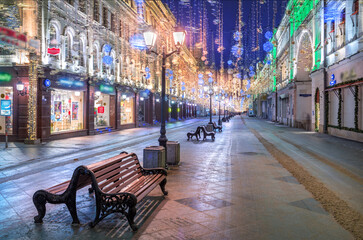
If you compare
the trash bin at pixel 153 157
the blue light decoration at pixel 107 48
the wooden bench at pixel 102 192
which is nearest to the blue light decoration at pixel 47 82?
the blue light decoration at pixel 107 48

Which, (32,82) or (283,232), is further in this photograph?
(32,82)

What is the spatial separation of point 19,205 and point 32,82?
43.3ft

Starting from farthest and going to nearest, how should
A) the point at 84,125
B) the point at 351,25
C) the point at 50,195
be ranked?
the point at 84,125 < the point at 351,25 < the point at 50,195

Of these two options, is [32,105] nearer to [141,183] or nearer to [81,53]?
[81,53]

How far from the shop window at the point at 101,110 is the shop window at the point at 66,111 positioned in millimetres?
2437

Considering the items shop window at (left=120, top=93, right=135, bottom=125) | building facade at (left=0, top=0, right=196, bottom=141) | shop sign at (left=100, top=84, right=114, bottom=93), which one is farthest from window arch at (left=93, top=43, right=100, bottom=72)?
shop window at (left=120, top=93, right=135, bottom=125)

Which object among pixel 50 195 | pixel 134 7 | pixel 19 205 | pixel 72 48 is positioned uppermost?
pixel 134 7

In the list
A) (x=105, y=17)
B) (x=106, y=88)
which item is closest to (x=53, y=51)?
(x=106, y=88)

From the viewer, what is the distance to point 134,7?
106 feet

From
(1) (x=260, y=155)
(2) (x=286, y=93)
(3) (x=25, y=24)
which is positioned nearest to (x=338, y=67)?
(1) (x=260, y=155)

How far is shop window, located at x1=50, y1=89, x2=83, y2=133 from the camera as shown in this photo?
19.4 metres

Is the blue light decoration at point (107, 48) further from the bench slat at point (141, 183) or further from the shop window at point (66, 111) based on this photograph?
the bench slat at point (141, 183)

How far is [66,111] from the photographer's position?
20828 mm

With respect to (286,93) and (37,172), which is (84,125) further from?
(286,93)
